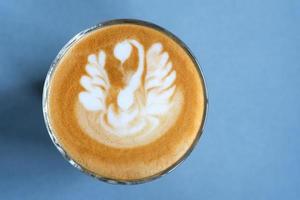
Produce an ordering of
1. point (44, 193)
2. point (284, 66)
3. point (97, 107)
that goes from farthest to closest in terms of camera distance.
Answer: point (284, 66) < point (44, 193) < point (97, 107)

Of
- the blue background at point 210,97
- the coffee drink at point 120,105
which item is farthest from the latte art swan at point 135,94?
the blue background at point 210,97

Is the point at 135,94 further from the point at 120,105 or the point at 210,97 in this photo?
the point at 210,97

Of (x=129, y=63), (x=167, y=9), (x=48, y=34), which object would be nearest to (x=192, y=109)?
(x=129, y=63)

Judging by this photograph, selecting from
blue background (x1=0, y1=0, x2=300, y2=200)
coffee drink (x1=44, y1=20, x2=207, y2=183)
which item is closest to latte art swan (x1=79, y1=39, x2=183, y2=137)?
coffee drink (x1=44, y1=20, x2=207, y2=183)

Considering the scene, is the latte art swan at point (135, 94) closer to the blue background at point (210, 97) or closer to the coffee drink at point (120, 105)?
the coffee drink at point (120, 105)

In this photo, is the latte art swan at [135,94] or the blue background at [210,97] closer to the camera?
the latte art swan at [135,94]

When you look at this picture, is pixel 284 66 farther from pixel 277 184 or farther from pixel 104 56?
pixel 104 56
